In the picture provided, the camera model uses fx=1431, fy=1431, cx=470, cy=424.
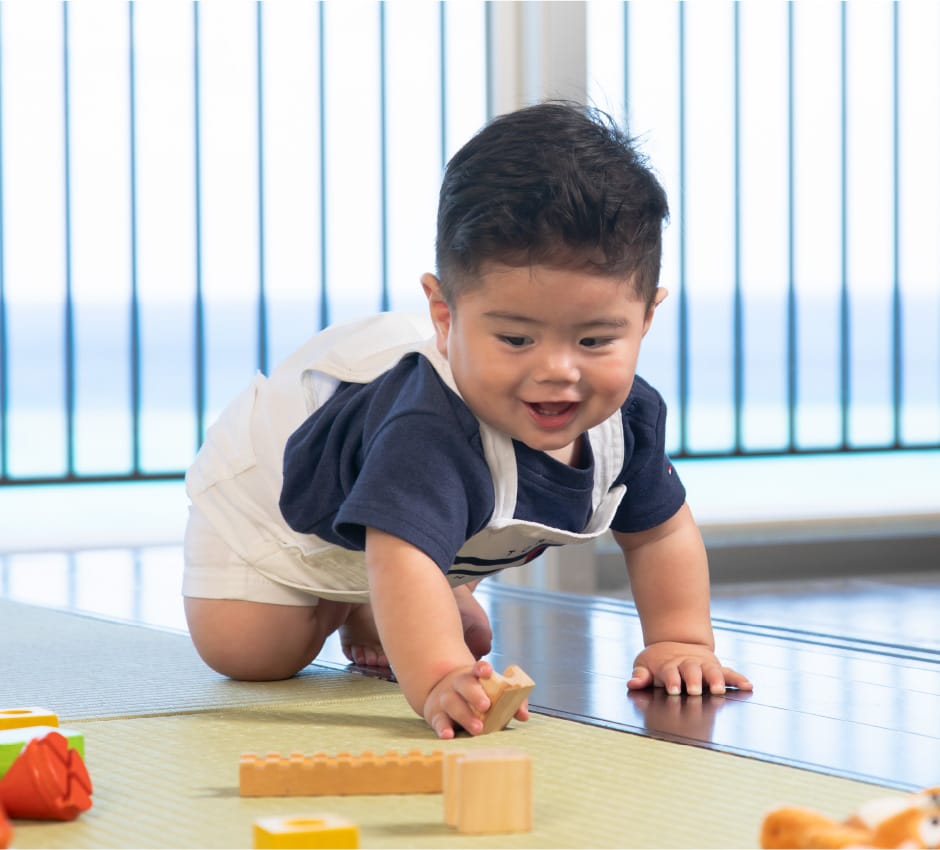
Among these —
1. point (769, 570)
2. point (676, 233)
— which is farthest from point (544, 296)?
point (676, 233)

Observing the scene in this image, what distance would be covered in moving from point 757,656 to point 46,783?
719mm

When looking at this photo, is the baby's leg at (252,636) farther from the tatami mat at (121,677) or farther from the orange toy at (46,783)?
the orange toy at (46,783)

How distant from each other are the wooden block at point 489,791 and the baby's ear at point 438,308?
370 millimetres

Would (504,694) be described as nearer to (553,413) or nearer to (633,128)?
(553,413)

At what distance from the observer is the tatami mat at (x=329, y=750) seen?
0.67m

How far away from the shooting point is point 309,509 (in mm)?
1053

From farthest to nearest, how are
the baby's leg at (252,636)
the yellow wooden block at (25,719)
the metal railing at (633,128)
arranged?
the metal railing at (633,128) < the baby's leg at (252,636) < the yellow wooden block at (25,719)

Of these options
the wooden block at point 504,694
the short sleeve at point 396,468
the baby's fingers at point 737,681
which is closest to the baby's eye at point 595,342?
the short sleeve at point 396,468

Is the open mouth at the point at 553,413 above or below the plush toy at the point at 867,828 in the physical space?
above

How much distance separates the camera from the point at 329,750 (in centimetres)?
86

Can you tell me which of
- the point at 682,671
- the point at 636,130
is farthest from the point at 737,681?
the point at 636,130

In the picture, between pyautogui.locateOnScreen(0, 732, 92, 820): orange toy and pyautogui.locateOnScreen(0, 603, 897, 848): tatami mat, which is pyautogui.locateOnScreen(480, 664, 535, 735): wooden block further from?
pyautogui.locateOnScreen(0, 732, 92, 820): orange toy

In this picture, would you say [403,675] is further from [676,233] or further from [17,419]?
[17,419]

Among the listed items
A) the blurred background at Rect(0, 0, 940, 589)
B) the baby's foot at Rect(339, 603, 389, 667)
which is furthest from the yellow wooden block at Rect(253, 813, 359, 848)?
the blurred background at Rect(0, 0, 940, 589)
